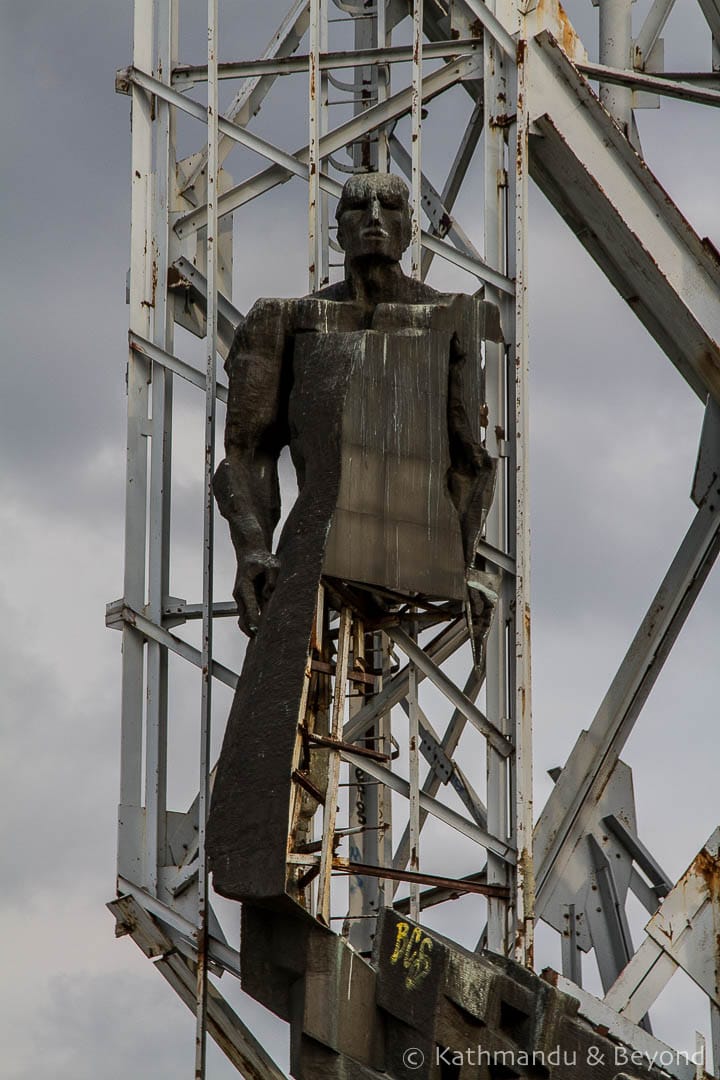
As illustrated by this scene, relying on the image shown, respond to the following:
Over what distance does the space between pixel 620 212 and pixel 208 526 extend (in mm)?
3455

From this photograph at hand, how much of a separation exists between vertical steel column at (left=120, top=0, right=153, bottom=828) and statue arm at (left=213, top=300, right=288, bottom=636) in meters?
1.26

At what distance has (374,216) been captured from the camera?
1454 cm

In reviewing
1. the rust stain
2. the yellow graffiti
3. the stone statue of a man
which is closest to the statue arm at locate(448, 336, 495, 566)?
the stone statue of a man

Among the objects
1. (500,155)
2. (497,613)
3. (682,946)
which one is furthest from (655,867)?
(500,155)

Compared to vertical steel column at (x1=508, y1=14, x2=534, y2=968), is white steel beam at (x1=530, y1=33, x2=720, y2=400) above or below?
above

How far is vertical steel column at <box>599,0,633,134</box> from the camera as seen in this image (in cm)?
1816

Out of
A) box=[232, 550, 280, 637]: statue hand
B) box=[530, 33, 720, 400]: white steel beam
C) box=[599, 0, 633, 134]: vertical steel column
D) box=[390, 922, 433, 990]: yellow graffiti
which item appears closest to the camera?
box=[390, 922, 433, 990]: yellow graffiti

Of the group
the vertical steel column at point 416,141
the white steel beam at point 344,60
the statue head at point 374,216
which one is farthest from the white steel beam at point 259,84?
the statue head at point 374,216

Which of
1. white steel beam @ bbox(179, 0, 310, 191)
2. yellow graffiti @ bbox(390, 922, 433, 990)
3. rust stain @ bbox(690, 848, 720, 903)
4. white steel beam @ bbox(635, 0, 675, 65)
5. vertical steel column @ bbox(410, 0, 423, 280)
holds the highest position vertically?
white steel beam @ bbox(635, 0, 675, 65)

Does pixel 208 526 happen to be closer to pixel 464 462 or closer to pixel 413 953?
pixel 464 462

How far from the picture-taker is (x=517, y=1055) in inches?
511

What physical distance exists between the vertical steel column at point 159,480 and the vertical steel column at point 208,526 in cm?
37

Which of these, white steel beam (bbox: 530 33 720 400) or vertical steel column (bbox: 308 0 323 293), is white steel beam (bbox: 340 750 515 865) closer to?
vertical steel column (bbox: 308 0 323 293)

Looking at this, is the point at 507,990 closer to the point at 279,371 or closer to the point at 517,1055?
the point at 517,1055
